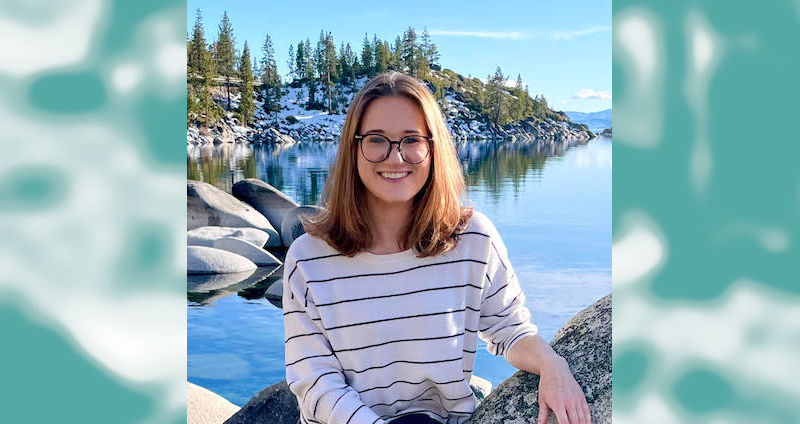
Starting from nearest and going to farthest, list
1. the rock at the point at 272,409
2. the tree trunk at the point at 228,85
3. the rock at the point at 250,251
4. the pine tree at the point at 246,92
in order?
the rock at the point at 272,409 < the rock at the point at 250,251 < the pine tree at the point at 246,92 < the tree trunk at the point at 228,85

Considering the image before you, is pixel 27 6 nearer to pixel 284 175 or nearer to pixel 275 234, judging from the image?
pixel 275 234

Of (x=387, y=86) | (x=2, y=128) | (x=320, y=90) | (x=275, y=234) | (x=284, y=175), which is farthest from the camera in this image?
(x=320, y=90)

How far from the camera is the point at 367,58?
2869 inches

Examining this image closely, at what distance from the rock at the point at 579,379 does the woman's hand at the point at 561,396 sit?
35 millimetres

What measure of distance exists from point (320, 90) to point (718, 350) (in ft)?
240

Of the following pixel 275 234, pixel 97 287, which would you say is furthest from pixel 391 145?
pixel 275 234

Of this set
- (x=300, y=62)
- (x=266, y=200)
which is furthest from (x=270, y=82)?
(x=266, y=200)

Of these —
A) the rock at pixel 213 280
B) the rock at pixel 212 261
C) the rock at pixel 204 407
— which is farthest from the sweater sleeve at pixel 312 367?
the rock at pixel 212 261

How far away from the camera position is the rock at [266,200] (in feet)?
42.2

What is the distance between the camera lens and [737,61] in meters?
1.45

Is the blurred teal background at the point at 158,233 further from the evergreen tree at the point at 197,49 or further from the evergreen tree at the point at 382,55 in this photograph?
the evergreen tree at the point at 382,55

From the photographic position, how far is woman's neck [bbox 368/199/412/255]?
1.93 m

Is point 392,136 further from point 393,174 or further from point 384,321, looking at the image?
point 384,321

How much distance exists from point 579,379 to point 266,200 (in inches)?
459
